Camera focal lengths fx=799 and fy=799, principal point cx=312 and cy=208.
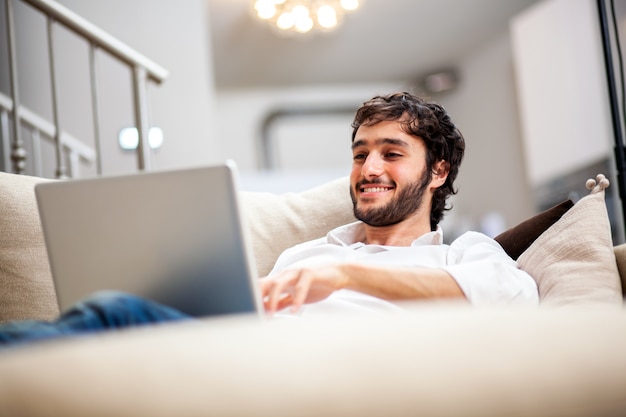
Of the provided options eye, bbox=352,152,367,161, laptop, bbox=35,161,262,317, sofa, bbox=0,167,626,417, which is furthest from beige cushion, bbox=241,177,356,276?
sofa, bbox=0,167,626,417

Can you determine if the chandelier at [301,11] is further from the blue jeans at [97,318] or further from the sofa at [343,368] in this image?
the sofa at [343,368]

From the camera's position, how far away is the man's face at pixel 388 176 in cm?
194

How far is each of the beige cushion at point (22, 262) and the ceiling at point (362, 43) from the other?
3893 millimetres

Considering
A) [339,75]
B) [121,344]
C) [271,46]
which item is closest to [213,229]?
[121,344]

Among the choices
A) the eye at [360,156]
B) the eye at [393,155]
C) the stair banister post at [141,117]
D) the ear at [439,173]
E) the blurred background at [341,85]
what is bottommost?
the ear at [439,173]

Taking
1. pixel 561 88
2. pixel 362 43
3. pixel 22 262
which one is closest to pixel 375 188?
pixel 22 262

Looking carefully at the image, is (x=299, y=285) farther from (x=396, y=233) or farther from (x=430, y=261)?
(x=396, y=233)

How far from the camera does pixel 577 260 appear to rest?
60.2 inches

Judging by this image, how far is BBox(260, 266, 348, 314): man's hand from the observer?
4.11ft

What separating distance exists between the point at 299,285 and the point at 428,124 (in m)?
0.88

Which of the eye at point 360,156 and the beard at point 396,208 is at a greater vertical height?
the eye at point 360,156

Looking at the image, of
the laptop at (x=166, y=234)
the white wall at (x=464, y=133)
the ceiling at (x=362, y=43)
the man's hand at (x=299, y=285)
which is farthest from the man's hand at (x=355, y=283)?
the white wall at (x=464, y=133)

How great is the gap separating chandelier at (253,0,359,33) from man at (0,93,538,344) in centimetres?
287

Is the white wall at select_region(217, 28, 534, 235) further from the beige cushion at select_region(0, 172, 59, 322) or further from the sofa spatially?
the sofa
